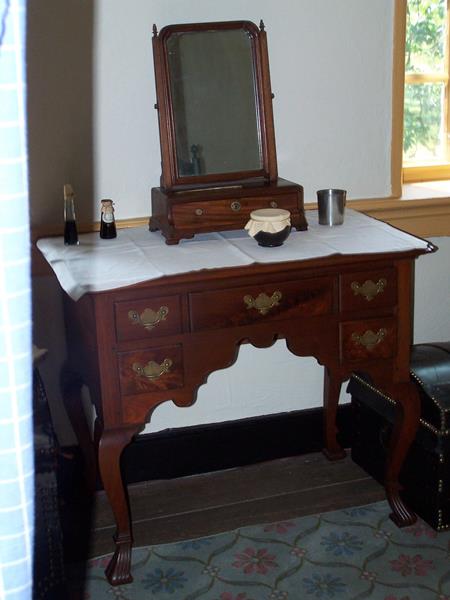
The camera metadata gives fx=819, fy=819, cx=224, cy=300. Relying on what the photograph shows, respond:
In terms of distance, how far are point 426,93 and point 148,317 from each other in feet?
4.97

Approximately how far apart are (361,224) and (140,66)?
805 mm

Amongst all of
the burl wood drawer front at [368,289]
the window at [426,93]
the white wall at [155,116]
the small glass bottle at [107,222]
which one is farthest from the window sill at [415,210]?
the small glass bottle at [107,222]

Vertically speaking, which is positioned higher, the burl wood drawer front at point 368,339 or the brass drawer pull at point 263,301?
the brass drawer pull at point 263,301

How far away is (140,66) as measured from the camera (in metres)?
2.42

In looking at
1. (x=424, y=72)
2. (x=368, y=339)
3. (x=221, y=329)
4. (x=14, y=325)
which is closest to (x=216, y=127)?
(x=221, y=329)

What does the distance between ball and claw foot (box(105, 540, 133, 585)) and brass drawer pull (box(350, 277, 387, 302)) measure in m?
0.92

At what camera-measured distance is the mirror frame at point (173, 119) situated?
2.30 m

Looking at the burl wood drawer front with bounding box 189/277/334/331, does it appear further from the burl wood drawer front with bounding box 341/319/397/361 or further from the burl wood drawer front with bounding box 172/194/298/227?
the burl wood drawer front with bounding box 172/194/298/227

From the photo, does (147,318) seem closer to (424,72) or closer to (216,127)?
(216,127)

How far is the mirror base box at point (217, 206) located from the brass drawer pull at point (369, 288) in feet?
0.91

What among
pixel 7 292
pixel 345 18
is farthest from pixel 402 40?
pixel 7 292

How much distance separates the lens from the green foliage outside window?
286 cm

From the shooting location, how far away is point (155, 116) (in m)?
2.47

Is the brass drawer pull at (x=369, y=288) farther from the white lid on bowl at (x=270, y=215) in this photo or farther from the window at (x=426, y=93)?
the window at (x=426, y=93)
